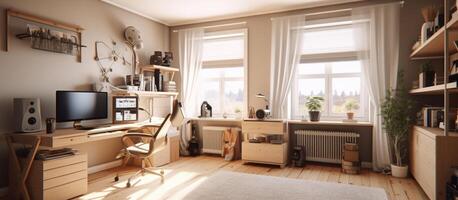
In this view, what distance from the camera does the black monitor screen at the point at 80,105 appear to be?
3.30 metres

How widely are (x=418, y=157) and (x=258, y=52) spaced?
108 inches

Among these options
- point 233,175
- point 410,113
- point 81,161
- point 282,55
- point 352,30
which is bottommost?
point 233,175

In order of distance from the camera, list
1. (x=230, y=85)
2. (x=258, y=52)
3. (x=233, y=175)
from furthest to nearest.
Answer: (x=230, y=85), (x=258, y=52), (x=233, y=175)

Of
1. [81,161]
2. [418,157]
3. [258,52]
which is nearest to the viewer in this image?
[81,161]

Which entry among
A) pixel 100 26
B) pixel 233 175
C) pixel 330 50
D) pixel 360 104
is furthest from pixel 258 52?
pixel 100 26

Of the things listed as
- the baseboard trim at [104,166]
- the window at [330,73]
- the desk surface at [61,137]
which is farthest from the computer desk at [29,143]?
the window at [330,73]

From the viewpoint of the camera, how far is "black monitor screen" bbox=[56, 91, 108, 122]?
130 inches

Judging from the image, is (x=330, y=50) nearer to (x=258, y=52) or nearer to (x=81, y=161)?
(x=258, y=52)

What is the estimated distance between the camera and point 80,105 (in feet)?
11.6

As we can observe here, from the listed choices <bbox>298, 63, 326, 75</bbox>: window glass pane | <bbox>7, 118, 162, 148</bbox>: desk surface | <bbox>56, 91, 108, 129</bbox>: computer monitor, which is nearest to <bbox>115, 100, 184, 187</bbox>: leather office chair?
<bbox>7, 118, 162, 148</bbox>: desk surface

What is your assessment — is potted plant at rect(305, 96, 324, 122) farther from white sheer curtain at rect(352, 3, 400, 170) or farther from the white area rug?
the white area rug

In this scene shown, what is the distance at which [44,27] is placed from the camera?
3389 mm

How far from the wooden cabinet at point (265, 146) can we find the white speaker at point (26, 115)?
2.76 metres

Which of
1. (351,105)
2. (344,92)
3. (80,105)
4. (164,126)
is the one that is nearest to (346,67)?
A: (344,92)
